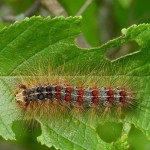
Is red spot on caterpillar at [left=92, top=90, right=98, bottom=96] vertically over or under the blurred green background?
under

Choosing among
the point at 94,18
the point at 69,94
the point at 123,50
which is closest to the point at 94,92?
the point at 69,94

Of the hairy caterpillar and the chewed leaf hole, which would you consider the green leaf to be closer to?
the hairy caterpillar

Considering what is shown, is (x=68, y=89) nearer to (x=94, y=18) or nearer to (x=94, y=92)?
(x=94, y=92)

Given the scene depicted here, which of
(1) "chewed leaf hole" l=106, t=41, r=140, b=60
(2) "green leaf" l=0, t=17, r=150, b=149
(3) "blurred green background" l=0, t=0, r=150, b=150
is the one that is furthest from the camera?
(1) "chewed leaf hole" l=106, t=41, r=140, b=60

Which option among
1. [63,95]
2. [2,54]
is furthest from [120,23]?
[2,54]

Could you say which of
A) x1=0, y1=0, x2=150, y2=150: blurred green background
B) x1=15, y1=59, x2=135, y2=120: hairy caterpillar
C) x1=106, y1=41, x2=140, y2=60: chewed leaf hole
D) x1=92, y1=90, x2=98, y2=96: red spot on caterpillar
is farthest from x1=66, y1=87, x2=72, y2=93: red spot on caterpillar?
x1=106, y1=41, x2=140, y2=60: chewed leaf hole

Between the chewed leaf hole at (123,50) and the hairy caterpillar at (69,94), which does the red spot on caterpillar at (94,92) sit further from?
the chewed leaf hole at (123,50)
